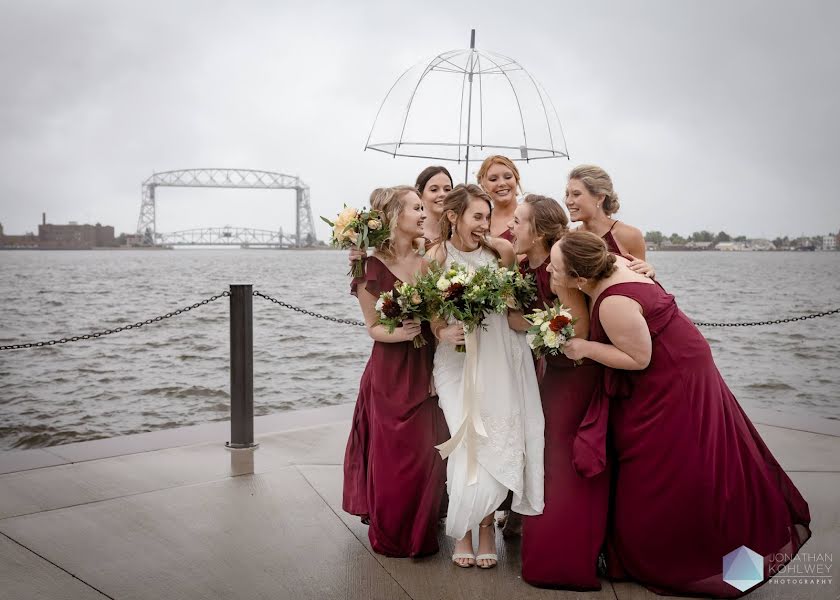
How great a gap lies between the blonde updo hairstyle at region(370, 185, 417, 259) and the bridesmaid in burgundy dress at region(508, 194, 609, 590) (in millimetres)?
591

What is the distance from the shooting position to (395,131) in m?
5.50

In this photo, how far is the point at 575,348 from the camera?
381 cm

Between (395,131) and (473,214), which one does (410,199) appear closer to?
(473,214)

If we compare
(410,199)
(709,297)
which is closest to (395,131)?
(410,199)

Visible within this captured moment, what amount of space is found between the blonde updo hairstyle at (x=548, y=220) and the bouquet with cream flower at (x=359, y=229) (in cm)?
75

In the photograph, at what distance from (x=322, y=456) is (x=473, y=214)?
2795 mm

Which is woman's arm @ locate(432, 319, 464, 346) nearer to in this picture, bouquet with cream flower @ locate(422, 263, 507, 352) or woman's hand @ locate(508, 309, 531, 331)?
bouquet with cream flower @ locate(422, 263, 507, 352)

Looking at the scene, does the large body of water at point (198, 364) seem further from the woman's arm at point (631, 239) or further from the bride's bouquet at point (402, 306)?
the bride's bouquet at point (402, 306)

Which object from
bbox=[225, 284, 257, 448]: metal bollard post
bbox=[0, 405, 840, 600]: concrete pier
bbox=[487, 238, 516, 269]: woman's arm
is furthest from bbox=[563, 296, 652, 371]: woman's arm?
bbox=[225, 284, 257, 448]: metal bollard post

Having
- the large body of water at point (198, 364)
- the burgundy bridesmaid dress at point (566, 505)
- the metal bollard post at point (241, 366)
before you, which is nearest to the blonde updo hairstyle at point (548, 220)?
the burgundy bridesmaid dress at point (566, 505)

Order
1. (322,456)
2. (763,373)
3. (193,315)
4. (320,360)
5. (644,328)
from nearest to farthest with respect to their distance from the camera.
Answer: (644,328), (322,456), (763,373), (320,360), (193,315)

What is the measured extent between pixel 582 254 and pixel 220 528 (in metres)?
2.55

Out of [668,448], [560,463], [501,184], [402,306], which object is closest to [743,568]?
[668,448]

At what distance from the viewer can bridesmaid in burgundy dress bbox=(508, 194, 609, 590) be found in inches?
151
